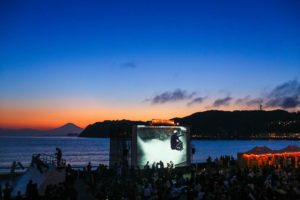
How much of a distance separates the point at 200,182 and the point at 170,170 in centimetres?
541

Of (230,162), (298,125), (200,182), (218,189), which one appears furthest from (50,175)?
(298,125)

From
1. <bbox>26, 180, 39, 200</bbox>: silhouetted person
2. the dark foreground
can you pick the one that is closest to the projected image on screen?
the dark foreground

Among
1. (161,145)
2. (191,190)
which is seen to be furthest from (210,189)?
(161,145)

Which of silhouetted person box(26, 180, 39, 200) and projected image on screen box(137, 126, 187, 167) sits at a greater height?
projected image on screen box(137, 126, 187, 167)

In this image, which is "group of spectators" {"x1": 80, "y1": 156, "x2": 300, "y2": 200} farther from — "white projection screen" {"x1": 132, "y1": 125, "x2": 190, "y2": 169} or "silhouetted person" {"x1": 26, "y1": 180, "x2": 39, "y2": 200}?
"white projection screen" {"x1": 132, "y1": 125, "x2": 190, "y2": 169}

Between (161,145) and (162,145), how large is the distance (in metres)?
0.07

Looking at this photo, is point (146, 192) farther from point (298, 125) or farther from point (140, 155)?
point (298, 125)

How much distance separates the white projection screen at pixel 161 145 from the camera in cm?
2208

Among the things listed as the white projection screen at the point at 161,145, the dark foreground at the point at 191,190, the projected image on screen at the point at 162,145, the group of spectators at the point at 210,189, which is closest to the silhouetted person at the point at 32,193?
the dark foreground at the point at 191,190

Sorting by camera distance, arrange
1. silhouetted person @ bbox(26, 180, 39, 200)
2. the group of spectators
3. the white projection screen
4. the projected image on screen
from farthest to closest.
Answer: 1. the projected image on screen
2. the white projection screen
3. silhouetted person @ bbox(26, 180, 39, 200)
4. the group of spectators

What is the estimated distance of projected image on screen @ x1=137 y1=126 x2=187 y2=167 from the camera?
22188 millimetres

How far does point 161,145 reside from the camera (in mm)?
22734

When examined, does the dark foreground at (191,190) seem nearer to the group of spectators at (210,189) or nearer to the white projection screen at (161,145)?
the group of spectators at (210,189)

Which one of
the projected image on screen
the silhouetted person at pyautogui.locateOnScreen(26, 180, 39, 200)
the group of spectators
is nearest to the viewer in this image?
the group of spectators
